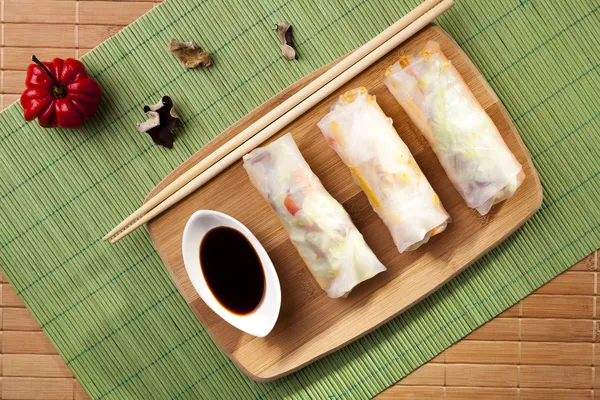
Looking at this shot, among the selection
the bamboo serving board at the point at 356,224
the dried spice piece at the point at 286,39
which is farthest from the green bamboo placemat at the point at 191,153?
the bamboo serving board at the point at 356,224

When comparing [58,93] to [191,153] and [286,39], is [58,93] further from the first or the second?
[286,39]

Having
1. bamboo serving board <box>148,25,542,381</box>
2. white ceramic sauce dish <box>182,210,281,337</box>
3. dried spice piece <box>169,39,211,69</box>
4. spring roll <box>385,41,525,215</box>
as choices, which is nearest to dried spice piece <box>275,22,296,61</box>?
bamboo serving board <box>148,25,542,381</box>

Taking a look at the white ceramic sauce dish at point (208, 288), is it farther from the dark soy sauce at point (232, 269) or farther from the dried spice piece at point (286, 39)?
the dried spice piece at point (286, 39)

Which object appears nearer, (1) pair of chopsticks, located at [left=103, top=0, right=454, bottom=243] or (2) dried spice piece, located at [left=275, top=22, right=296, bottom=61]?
(1) pair of chopsticks, located at [left=103, top=0, right=454, bottom=243]

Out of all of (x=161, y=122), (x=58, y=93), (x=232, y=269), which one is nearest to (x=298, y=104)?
(x=161, y=122)

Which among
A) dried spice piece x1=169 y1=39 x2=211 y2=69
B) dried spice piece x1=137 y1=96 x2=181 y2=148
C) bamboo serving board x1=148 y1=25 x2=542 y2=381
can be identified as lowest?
bamboo serving board x1=148 y1=25 x2=542 y2=381

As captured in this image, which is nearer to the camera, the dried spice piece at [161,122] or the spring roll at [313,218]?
the spring roll at [313,218]

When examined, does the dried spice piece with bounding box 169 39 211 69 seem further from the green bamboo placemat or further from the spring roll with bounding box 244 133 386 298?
the spring roll with bounding box 244 133 386 298
